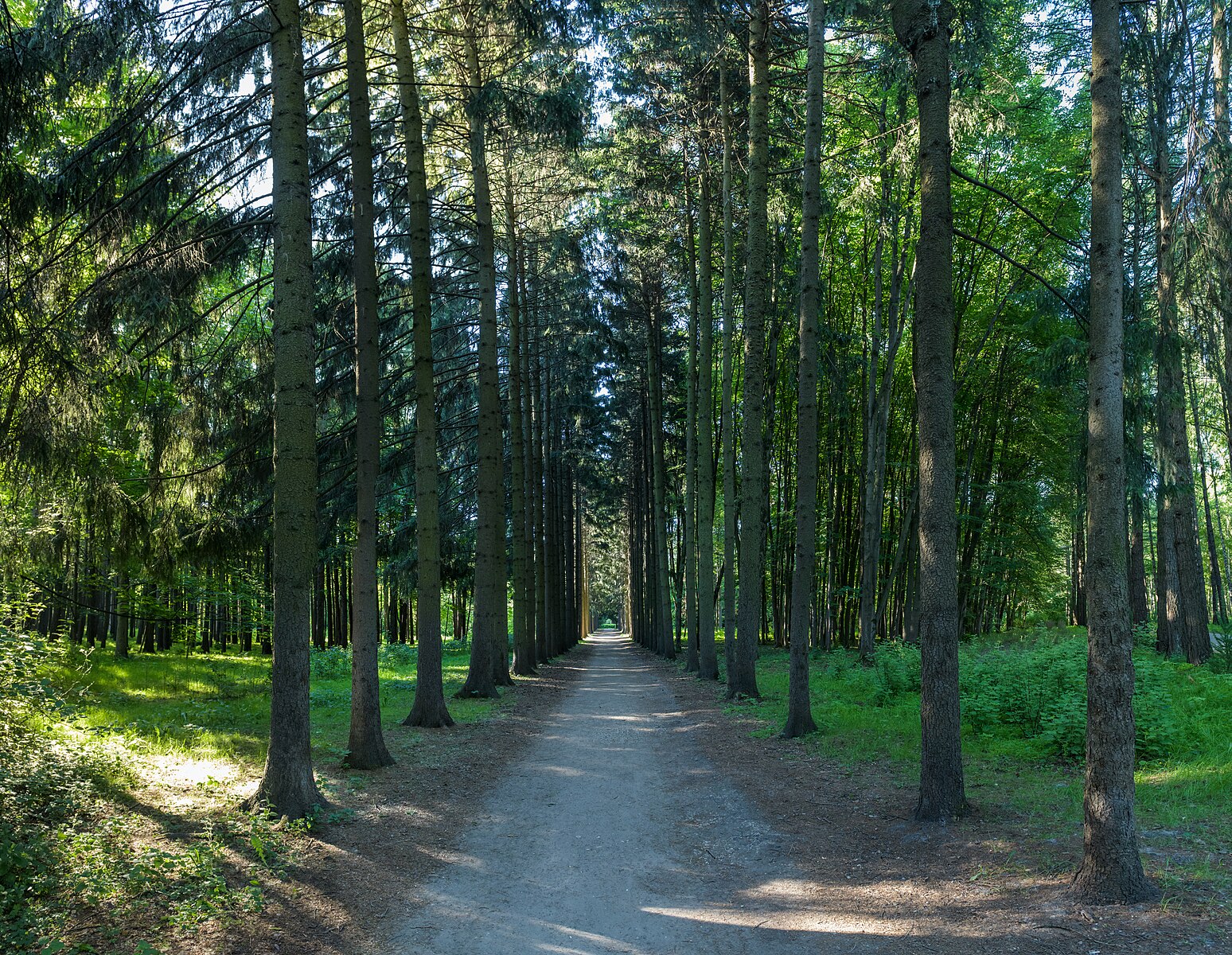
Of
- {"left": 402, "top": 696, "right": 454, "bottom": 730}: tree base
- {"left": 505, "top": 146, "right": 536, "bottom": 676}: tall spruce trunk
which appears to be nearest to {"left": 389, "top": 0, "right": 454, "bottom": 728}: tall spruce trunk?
{"left": 402, "top": 696, "right": 454, "bottom": 730}: tree base

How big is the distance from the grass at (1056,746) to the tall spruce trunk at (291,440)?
618 centimetres

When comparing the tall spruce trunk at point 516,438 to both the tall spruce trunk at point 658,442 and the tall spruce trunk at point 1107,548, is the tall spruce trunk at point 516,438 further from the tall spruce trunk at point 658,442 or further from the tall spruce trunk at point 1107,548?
the tall spruce trunk at point 1107,548

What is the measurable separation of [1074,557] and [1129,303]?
74.7 ft

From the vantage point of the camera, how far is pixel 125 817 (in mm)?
6398

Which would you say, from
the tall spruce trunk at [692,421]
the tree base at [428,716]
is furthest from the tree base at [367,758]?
the tall spruce trunk at [692,421]

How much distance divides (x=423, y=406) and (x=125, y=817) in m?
7.09

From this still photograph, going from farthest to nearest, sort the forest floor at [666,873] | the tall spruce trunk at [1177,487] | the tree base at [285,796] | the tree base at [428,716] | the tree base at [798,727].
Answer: the tall spruce trunk at [1177,487], the tree base at [428,716], the tree base at [798,727], the tree base at [285,796], the forest floor at [666,873]

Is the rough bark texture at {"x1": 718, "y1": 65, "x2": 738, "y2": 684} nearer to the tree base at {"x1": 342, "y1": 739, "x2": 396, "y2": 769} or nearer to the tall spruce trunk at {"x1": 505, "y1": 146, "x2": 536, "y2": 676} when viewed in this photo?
the tall spruce trunk at {"x1": 505, "y1": 146, "x2": 536, "y2": 676}

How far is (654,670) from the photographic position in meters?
26.1

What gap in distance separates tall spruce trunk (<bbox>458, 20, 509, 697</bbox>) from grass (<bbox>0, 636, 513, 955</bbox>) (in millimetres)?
4569

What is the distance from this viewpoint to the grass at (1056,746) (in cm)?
586

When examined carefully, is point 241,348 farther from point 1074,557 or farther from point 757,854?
Answer: point 1074,557

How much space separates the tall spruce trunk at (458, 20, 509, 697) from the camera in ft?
51.1

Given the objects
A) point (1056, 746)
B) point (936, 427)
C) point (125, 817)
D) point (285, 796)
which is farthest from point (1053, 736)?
point (125, 817)
